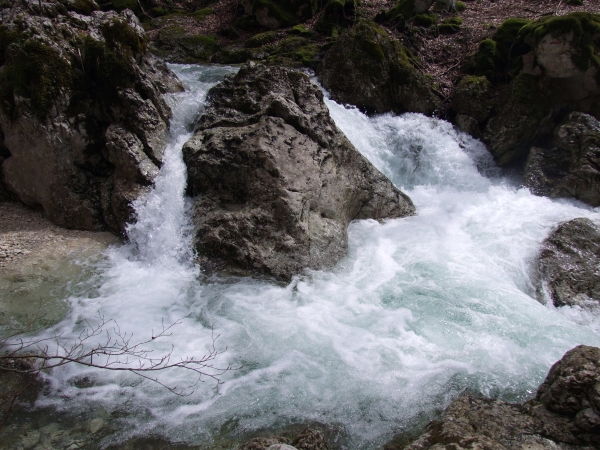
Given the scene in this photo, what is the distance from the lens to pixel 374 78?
13.6 metres

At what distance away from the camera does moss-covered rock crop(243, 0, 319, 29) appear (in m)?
19.9

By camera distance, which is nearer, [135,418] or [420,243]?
[135,418]

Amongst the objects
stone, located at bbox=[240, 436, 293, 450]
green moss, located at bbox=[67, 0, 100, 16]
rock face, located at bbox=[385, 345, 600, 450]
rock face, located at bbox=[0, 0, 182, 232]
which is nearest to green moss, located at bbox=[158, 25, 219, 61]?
green moss, located at bbox=[67, 0, 100, 16]

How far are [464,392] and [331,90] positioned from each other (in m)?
11.1

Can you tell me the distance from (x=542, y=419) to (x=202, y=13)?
80.0ft

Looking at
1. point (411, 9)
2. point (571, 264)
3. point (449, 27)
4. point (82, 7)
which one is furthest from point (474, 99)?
point (82, 7)

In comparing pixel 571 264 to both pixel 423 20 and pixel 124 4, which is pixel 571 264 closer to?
pixel 423 20

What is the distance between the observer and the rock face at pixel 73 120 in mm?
8227

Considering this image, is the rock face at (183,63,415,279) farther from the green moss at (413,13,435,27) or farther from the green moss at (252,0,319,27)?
the green moss at (252,0,319,27)

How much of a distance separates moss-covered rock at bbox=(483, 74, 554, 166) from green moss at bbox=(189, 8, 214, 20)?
16.9 metres

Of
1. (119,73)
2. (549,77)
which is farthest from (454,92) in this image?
(119,73)

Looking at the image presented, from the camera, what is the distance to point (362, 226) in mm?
9500

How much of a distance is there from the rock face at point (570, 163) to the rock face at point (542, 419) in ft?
25.2

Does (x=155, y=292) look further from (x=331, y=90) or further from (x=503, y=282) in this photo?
(x=331, y=90)
